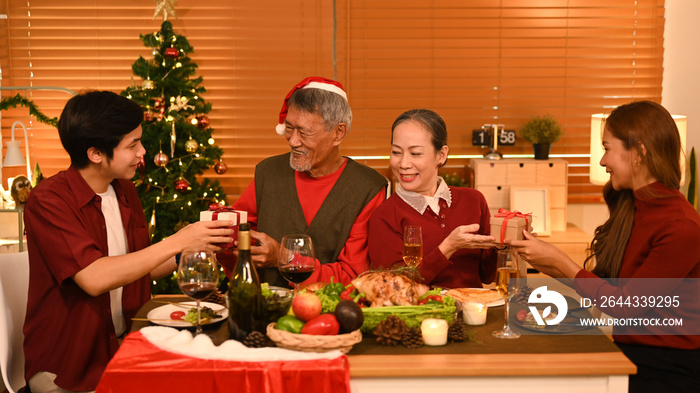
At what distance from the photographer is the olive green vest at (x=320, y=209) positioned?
2.96 metres

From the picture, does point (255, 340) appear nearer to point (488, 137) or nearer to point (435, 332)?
point (435, 332)

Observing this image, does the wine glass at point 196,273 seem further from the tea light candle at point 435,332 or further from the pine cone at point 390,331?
the tea light candle at point 435,332

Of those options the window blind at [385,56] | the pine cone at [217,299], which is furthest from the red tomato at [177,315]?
the window blind at [385,56]

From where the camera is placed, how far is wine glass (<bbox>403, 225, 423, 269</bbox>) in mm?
2279

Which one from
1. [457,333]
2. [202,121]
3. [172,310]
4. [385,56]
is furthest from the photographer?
[385,56]

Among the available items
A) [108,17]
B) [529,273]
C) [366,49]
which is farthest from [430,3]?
[108,17]

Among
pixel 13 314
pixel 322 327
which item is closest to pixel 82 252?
pixel 13 314

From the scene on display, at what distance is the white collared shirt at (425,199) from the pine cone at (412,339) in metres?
0.88

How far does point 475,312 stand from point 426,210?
75cm

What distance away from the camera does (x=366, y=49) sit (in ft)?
17.6

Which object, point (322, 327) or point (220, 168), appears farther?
point (220, 168)

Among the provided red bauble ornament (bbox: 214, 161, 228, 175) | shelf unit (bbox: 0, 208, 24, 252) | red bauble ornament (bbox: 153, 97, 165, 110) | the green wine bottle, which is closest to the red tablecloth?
the green wine bottle

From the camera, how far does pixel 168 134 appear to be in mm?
4684

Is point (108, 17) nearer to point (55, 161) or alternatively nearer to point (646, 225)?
point (55, 161)
